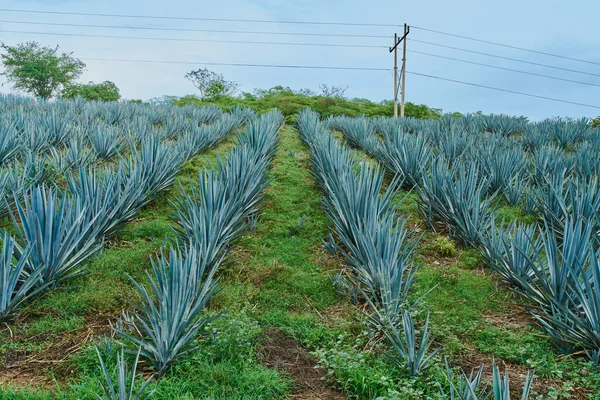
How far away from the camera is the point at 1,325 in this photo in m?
3.46

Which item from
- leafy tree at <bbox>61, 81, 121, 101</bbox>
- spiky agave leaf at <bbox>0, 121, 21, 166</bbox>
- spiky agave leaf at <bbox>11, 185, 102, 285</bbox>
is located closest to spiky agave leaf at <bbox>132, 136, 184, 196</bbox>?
spiky agave leaf at <bbox>11, 185, 102, 285</bbox>

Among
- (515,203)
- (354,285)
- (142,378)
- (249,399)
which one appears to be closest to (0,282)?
(142,378)

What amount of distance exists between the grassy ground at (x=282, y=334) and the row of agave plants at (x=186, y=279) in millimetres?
132

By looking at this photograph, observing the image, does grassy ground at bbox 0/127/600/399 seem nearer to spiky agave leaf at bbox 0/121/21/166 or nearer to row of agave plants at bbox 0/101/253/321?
row of agave plants at bbox 0/101/253/321

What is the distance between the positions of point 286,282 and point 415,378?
163 centimetres

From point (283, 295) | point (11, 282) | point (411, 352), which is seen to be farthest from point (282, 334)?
point (11, 282)

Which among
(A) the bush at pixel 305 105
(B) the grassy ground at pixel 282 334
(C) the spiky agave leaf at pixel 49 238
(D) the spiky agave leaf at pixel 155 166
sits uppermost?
(A) the bush at pixel 305 105

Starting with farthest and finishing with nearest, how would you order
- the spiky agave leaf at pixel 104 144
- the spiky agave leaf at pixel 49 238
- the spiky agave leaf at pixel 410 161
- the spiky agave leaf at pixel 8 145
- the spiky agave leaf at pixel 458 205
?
the spiky agave leaf at pixel 104 144
the spiky agave leaf at pixel 410 161
the spiky agave leaf at pixel 8 145
the spiky agave leaf at pixel 458 205
the spiky agave leaf at pixel 49 238

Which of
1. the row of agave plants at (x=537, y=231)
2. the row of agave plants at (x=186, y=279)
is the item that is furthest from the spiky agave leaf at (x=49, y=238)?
the row of agave plants at (x=537, y=231)

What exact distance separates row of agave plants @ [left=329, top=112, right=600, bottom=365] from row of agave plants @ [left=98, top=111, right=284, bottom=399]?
2162mm

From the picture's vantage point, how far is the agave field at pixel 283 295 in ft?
9.53

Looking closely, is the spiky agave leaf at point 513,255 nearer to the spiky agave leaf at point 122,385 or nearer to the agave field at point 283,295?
the agave field at point 283,295

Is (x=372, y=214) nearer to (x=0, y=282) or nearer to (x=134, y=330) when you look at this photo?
(x=134, y=330)

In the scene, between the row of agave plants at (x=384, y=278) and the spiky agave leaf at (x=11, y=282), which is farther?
the spiky agave leaf at (x=11, y=282)
